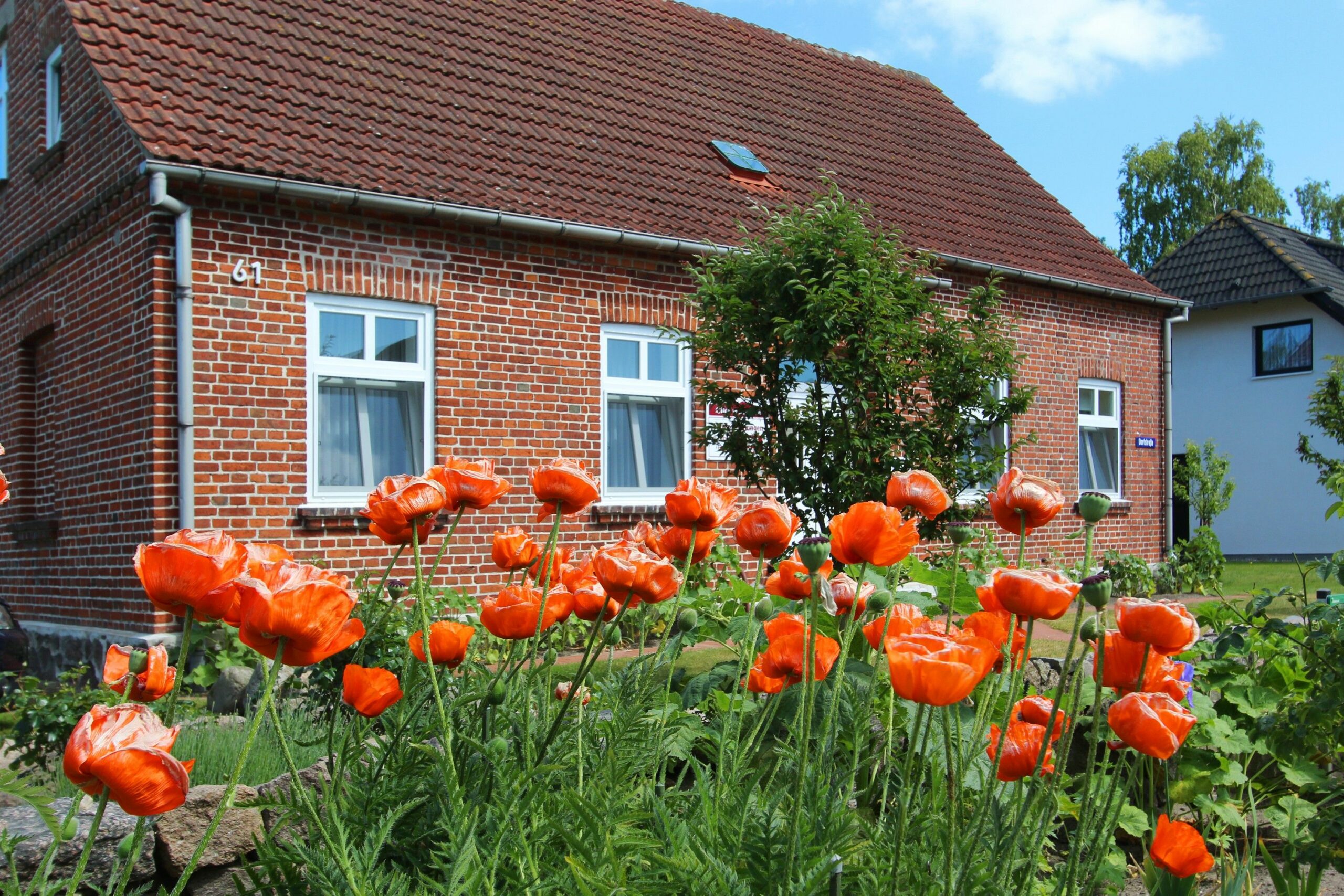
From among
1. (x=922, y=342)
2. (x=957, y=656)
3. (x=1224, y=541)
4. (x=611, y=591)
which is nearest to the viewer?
(x=957, y=656)

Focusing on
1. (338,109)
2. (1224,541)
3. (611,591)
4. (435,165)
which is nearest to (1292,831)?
→ (611,591)

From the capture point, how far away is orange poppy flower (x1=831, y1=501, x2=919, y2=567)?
1.73 m

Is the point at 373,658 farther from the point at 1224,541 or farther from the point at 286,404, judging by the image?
the point at 1224,541

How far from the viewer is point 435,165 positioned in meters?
9.11

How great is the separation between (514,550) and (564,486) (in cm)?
34

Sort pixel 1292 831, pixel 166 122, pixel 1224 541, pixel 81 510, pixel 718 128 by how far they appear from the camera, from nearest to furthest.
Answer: pixel 1292 831, pixel 166 122, pixel 81 510, pixel 718 128, pixel 1224 541

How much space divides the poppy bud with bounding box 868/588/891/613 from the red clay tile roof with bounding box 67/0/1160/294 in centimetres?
702

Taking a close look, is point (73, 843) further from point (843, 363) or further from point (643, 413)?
point (643, 413)

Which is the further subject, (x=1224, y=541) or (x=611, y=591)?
(x=1224, y=541)

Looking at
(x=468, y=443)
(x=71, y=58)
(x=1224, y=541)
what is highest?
(x=71, y=58)

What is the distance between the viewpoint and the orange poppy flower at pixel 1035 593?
5.27 feet

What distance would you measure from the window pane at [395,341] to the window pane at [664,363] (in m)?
Result: 2.22

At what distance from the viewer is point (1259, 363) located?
2291 centimetres

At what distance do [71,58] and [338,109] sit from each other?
2173mm
